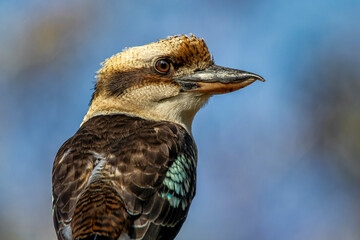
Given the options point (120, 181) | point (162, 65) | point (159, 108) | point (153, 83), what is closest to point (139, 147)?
point (120, 181)

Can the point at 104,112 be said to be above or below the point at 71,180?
above

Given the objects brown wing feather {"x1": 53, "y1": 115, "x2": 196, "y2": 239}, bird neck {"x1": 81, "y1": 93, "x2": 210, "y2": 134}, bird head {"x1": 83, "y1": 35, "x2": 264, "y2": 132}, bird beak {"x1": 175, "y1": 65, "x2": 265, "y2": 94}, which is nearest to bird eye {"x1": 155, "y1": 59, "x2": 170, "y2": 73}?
bird head {"x1": 83, "y1": 35, "x2": 264, "y2": 132}

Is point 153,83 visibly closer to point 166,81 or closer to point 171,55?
point 166,81

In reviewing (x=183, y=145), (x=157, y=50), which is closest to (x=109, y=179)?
(x=183, y=145)

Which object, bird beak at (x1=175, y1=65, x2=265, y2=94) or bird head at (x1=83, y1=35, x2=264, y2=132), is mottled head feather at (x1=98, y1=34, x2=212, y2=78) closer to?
bird head at (x1=83, y1=35, x2=264, y2=132)

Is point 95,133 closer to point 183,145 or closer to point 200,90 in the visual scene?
point 183,145

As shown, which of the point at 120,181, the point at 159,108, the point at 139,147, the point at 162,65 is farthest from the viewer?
the point at 162,65

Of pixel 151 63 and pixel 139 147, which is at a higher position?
pixel 151 63
